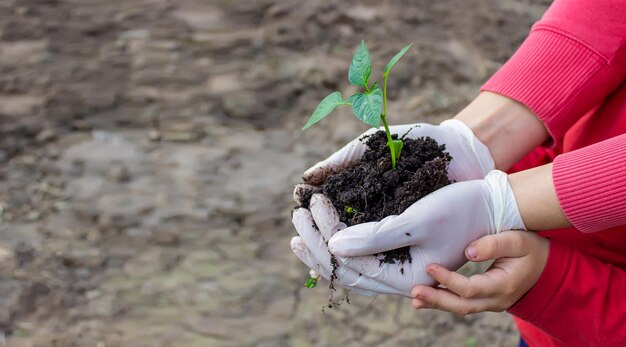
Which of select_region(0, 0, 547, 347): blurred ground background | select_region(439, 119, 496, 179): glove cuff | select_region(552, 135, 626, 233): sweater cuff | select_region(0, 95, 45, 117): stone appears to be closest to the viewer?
select_region(552, 135, 626, 233): sweater cuff

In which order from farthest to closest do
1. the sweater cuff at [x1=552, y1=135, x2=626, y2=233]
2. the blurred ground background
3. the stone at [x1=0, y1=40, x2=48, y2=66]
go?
the stone at [x1=0, y1=40, x2=48, y2=66] → the blurred ground background → the sweater cuff at [x1=552, y1=135, x2=626, y2=233]

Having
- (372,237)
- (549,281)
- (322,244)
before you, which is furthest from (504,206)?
(322,244)

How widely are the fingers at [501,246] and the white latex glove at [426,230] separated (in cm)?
4

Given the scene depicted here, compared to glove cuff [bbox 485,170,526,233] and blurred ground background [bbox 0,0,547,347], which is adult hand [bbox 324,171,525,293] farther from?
blurred ground background [bbox 0,0,547,347]

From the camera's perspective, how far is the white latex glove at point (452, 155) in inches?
54.8

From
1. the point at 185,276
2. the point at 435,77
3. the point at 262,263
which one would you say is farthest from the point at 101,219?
the point at 435,77

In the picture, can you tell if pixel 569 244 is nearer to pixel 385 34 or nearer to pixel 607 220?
pixel 607 220

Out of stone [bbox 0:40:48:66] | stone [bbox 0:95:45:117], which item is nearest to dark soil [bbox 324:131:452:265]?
stone [bbox 0:95:45:117]

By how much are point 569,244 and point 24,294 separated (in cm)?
195

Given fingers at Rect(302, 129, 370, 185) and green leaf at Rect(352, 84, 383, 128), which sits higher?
green leaf at Rect(352, 84, 383, 128)

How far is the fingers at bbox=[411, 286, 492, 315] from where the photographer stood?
1199mm

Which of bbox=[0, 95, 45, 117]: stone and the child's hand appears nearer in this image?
the child's hand

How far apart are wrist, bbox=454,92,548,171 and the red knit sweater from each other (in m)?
0.03

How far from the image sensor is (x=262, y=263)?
253 centimetres
